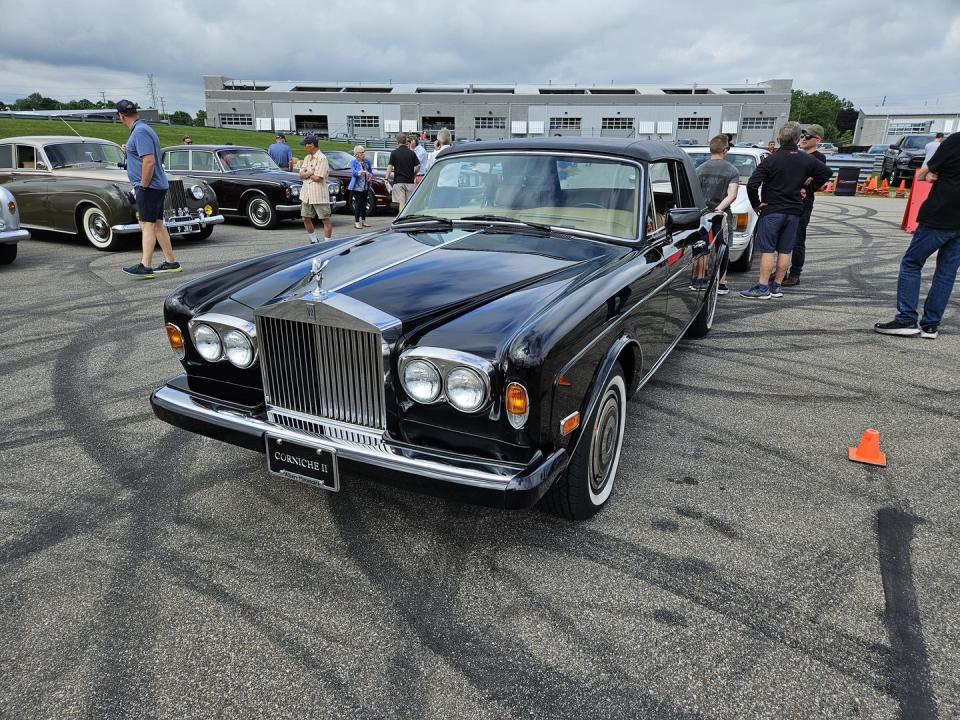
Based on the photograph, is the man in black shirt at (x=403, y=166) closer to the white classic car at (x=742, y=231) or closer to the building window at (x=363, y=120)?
the white classic car at (x=742, y=231)

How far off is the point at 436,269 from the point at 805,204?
252 inches

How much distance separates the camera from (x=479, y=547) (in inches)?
111

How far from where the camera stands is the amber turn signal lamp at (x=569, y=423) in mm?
2543

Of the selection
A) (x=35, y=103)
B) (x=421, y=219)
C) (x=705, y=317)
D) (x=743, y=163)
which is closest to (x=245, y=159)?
(x=743, y=163)

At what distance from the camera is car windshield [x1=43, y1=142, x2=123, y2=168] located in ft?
34.7

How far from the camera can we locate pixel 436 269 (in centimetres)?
313

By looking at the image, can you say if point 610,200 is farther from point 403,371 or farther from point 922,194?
point 922,194

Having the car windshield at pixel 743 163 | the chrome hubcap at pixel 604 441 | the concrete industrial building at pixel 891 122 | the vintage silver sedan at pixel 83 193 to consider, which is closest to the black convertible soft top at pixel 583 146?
the chrome hubcap at pixel 604 441

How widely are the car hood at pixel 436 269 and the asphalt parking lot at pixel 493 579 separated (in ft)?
3.42

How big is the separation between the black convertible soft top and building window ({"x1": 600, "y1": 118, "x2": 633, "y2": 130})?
265 feet

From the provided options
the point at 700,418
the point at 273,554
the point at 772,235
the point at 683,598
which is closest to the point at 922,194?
the point at 772,235

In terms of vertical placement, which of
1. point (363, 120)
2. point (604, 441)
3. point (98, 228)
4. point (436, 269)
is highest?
point (363, 120)

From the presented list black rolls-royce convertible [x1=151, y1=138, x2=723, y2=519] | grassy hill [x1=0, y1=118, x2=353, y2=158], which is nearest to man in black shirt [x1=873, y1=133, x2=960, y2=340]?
black rolls-royce convertible [x1=151, y1=138, x2=723, y2=519]

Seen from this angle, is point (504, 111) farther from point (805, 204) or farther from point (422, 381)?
point (422, 381)
